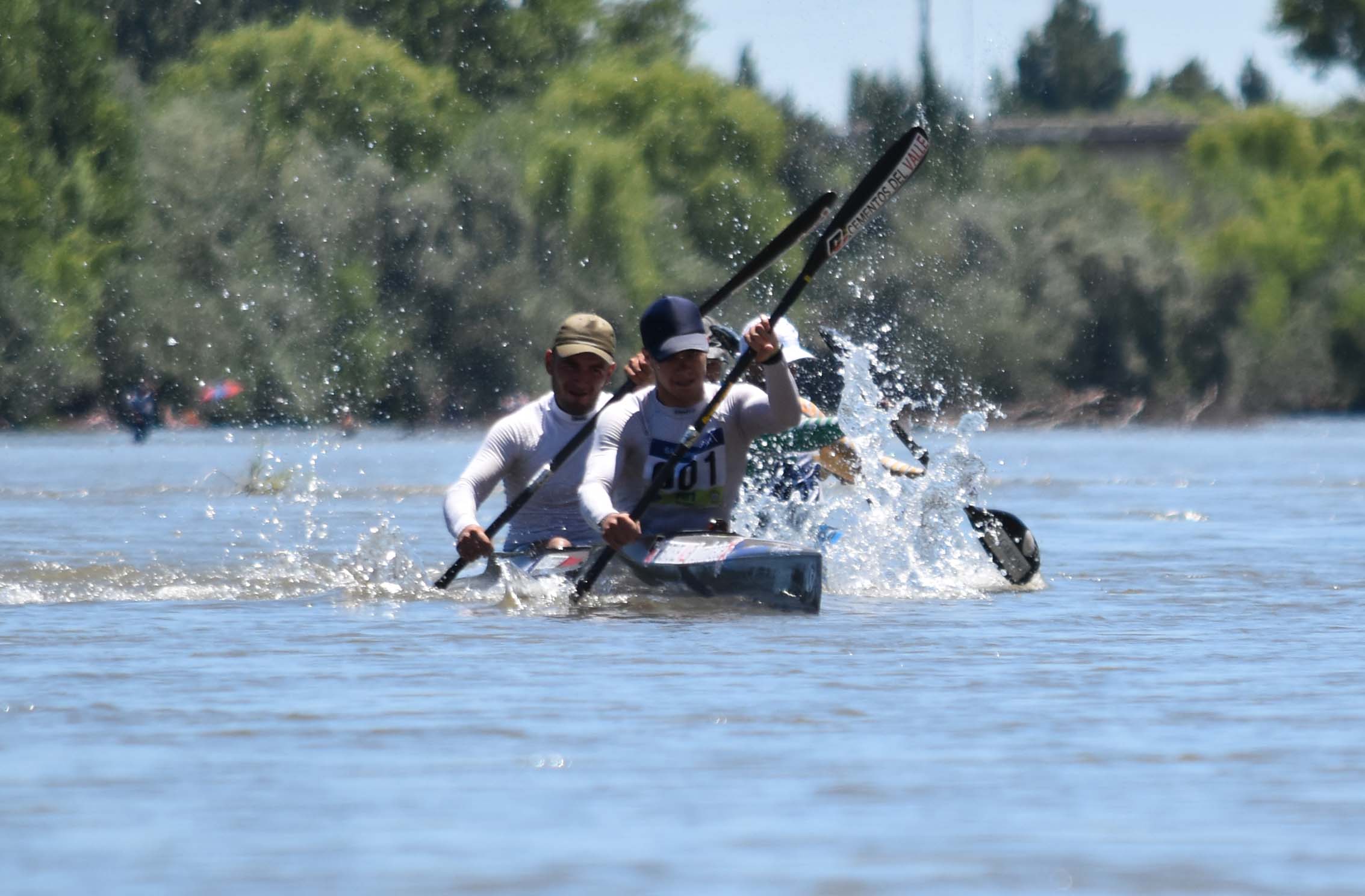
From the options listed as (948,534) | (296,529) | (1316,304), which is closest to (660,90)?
(1316,304)

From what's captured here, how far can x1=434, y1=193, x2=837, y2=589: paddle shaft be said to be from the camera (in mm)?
10539

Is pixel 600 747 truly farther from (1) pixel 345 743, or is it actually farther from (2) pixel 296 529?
(2) pixel 296 529

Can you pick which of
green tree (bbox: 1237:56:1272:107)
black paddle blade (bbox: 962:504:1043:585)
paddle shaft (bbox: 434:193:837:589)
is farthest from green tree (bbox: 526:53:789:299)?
green tree (bbox: 1237:56:1272:107)

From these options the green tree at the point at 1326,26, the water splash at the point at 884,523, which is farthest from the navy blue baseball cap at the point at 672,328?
the green tree at the point at 1326,26

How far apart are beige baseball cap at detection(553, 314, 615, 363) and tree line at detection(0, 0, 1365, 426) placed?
3377 cm

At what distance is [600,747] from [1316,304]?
175 ft

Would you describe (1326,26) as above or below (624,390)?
above

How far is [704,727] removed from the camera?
6777mm

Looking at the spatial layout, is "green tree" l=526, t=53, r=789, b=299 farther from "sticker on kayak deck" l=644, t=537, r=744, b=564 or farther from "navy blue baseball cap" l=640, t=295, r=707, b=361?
"navy blue baseball cap" l=640, t=295, r=707, b=361

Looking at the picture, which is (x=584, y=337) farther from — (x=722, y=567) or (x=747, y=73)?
(x=747, y=73)

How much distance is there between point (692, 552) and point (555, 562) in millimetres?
694

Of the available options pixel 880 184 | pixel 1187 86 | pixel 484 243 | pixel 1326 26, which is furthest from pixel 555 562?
pixel 1187 86

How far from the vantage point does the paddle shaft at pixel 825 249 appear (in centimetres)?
995

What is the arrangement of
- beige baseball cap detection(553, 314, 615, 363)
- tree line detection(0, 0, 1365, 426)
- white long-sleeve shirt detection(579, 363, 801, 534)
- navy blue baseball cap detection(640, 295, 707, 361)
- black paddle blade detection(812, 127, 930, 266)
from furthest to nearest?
tree line detection(0, 0, 1365, 426)
black paddle blade detection(812, 127, 930, 266)
beige baseball cap detection(553, 314, 615, 363)
white long-sleeve shirt detection(579, 363, 801, 534)
navy blue baseball cap detection(640, 295, 707, 361)
